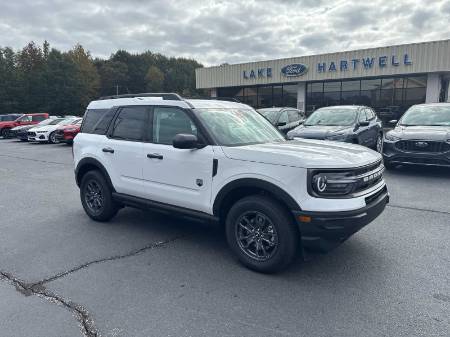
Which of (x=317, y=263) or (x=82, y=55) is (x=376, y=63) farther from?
(x=82, y=55)

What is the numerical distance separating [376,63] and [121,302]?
926 inches

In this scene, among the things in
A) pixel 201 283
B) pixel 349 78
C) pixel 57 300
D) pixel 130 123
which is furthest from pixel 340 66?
pixel 57 300

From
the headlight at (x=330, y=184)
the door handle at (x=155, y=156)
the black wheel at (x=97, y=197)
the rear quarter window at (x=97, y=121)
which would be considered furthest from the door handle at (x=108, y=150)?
the headlight at (x=330, y=184)

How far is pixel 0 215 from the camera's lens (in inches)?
227

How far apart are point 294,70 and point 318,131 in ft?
59.8

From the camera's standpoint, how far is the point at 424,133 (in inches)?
311

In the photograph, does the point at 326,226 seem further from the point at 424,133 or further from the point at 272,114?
the point at 272,114

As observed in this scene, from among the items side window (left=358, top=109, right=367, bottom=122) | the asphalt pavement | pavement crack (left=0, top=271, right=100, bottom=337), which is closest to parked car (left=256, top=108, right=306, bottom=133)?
side window (left=358, top=109, right=367, bottom=122)

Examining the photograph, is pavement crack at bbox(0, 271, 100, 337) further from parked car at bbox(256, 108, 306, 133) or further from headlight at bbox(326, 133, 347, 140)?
parked car at bbox(256, 108, 306, 133)

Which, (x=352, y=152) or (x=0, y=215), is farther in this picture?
(x=0, y=215)

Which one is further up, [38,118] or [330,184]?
[38,118]

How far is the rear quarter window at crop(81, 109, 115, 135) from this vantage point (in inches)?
203

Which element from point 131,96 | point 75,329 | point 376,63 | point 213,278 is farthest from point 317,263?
point 376,63

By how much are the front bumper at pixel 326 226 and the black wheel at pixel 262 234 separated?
0.49 feet
